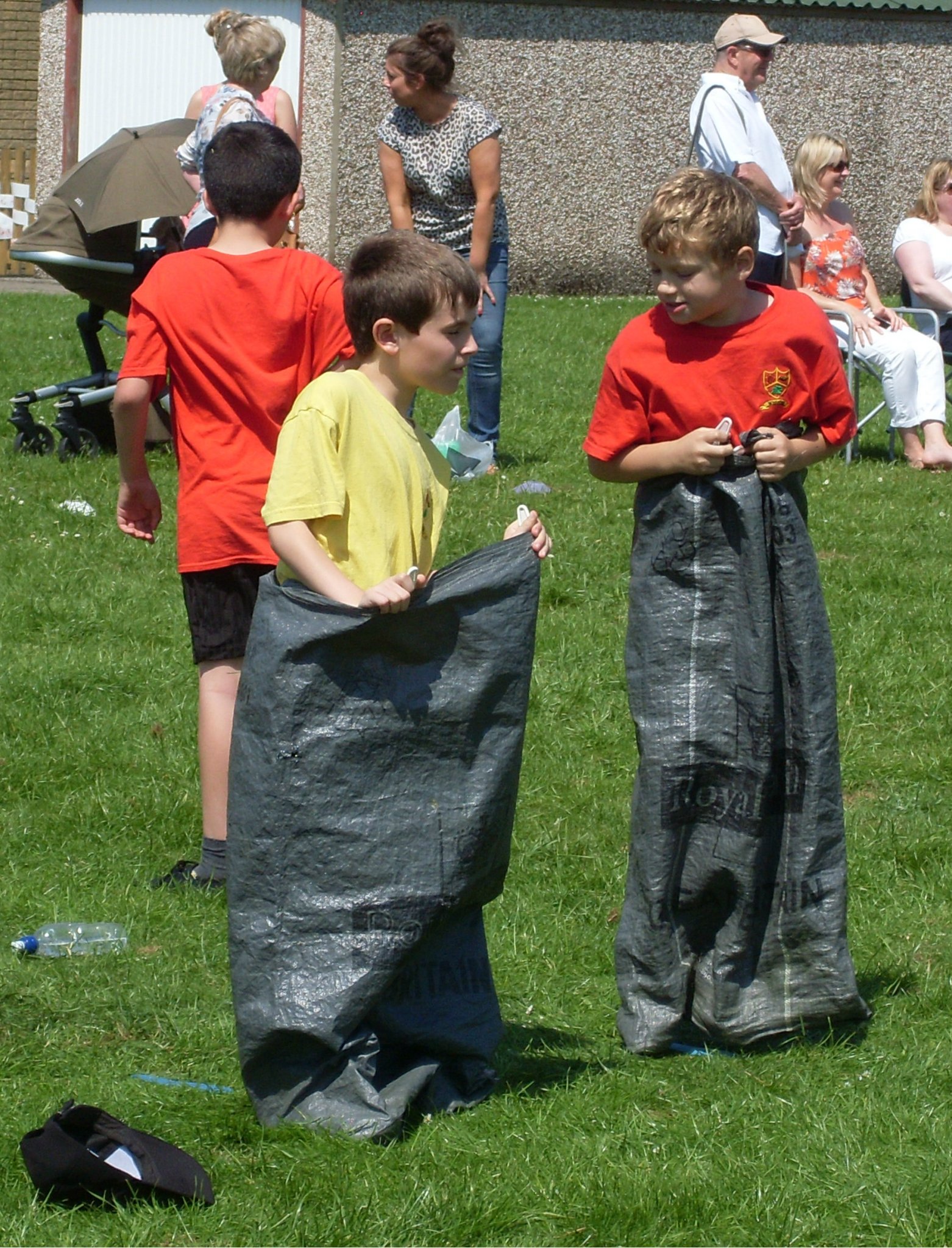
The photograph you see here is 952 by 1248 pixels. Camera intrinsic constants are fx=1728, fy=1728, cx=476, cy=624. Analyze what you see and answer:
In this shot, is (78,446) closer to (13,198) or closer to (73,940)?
(73,940)

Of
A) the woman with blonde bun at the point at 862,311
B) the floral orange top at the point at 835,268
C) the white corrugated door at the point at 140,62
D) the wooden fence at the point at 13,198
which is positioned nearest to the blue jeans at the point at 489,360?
the woman with blonde bun at the point at 862,311

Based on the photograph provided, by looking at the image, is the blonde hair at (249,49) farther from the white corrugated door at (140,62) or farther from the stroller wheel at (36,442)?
the white corrugated door at (140,62)

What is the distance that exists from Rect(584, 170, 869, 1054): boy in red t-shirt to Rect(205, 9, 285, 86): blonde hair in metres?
4.43

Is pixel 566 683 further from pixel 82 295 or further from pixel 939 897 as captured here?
pixel 82 295

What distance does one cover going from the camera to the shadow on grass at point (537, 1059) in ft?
12.1

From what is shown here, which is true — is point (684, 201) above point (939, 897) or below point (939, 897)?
above

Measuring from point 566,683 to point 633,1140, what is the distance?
3.08m

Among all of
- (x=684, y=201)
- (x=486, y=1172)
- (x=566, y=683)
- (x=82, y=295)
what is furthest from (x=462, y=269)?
(x=82, y=295)

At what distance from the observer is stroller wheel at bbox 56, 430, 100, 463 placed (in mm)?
9727

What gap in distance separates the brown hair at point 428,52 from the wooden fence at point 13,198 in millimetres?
14125

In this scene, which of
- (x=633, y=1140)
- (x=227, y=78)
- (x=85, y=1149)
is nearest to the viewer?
(x=85, y=1149)

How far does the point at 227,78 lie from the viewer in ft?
25.7

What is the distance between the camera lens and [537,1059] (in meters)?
3.83

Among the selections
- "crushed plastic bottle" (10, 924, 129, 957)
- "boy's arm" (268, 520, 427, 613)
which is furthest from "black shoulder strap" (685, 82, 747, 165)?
"boy's arm" (268, 520, 427, 613)
